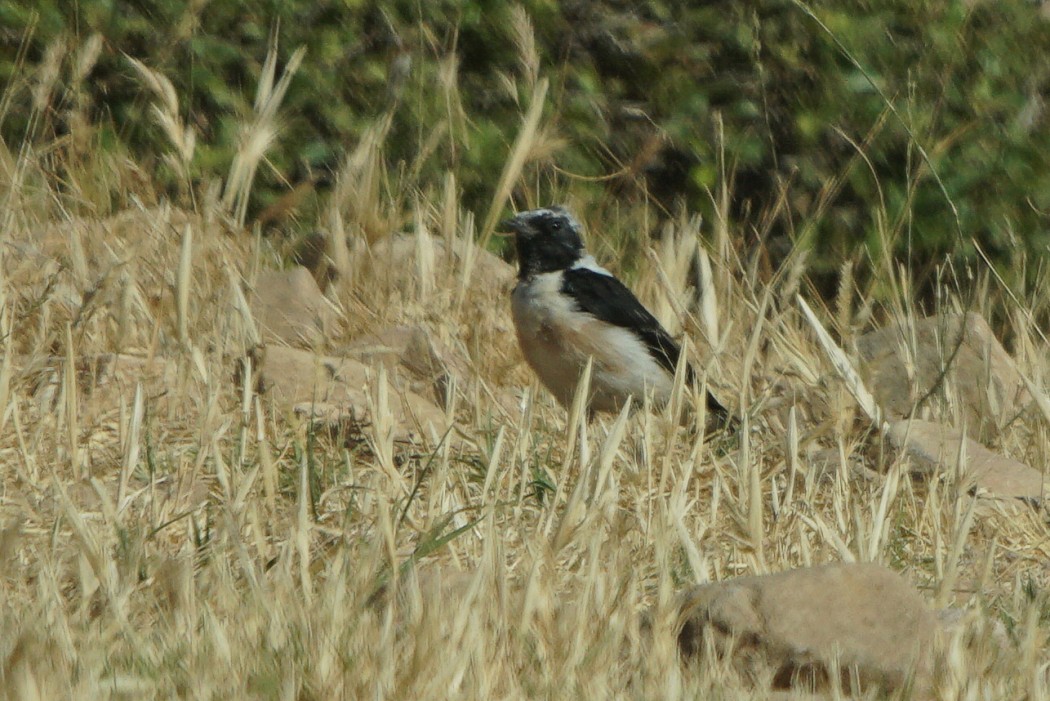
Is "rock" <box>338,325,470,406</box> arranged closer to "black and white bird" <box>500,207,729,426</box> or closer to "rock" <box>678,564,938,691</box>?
"black and white bird" <box>500,207,729,426</box>

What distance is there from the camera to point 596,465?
4094mm

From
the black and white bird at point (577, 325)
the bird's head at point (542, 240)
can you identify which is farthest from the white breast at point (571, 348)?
the bird's head at point (542, 240)

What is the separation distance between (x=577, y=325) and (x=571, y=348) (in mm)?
123

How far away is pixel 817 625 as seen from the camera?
342 centimetres

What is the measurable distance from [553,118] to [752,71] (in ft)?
2.73

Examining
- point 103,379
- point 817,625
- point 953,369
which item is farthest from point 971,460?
point 103,379

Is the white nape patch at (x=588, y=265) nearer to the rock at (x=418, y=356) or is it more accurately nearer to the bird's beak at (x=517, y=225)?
the bird's beak at (x=517, y=225)

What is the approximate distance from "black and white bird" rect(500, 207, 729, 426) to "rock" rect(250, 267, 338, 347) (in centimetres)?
68

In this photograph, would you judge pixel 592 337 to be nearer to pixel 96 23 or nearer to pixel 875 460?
pixel 875 460

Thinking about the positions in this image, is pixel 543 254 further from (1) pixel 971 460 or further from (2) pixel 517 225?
(1) pixel 971 460

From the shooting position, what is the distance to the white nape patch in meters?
6.66

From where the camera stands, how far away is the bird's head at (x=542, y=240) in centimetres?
659

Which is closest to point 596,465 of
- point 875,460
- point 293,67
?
point 875,460

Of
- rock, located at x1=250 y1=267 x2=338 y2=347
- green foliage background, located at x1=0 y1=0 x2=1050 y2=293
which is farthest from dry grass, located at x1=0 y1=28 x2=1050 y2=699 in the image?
green foliage background, located at x1=0 y1=0 x2=1050 y2=293
